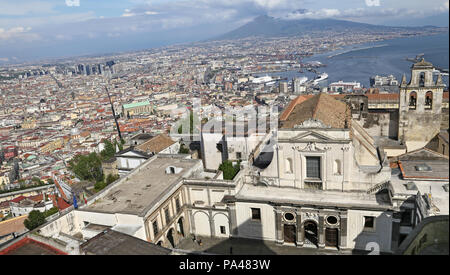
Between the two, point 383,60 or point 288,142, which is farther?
point 383,60

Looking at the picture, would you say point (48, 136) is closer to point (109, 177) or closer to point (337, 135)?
point (109, 177)

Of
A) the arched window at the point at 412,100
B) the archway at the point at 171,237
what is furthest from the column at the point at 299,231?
the arched window at the point at 412,100

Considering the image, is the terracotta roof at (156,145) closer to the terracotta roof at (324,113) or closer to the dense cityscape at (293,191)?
the dense cityscape at (293,191)

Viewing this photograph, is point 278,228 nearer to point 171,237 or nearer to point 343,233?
point 343,233

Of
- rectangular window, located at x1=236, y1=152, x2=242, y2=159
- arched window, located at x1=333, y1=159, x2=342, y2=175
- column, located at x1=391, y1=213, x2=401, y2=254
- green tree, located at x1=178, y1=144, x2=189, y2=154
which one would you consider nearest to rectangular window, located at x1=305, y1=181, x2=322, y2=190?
arched window, located at x1=333, y1=159, x2=342, y2=175

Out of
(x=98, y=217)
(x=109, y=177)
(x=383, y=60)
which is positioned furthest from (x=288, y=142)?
(x=383, y=60)

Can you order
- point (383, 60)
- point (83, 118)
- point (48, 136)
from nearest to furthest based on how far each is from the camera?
point (48, 136) → point (83, 118) → point (383, 60)
